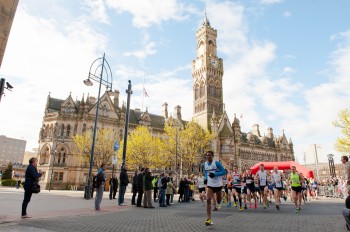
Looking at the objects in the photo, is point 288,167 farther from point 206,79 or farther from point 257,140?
point 257,140

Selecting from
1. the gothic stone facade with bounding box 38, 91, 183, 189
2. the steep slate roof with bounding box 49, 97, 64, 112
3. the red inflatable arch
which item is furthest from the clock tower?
the steep slate roof with bounding box 49, 97, 64, 112

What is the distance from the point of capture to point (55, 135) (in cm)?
4406

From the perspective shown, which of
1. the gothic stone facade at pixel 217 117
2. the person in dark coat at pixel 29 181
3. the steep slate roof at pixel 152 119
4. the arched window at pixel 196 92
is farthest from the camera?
the arched window at pixel 196 92

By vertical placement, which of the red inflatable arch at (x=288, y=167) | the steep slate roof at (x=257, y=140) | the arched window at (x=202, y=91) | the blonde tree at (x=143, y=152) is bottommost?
the red inflatable arch at (x=288, y=167)

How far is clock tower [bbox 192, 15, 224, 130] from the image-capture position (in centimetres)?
6600

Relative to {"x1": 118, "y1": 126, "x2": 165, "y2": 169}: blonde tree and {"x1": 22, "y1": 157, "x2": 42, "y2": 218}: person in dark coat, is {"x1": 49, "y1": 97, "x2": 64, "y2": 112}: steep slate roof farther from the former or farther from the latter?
{"x1": 22, "y1": 157, "x2": 42, "y2": 218}: person in dark coat

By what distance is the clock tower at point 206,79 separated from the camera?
6600cm

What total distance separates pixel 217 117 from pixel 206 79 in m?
10.4

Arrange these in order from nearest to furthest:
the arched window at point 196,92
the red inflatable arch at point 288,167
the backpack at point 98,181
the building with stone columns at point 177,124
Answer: the backpack at point 98,181 < the red inflatable arch at point 288,167 < the building with stone columns at point 177,124 < the arched window at point 196,92

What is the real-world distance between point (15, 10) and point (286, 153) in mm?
83008

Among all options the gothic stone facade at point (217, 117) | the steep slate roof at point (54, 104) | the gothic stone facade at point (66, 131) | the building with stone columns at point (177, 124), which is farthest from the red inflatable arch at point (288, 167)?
the steep slate roof at point (54, 104)

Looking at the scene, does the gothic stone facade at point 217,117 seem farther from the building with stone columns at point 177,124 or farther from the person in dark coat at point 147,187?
the person in dark coat at point 147,187

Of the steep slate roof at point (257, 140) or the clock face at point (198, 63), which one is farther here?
the steep slate roof at point (257, 140)

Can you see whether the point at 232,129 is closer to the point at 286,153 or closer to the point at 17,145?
the point at 286,153
